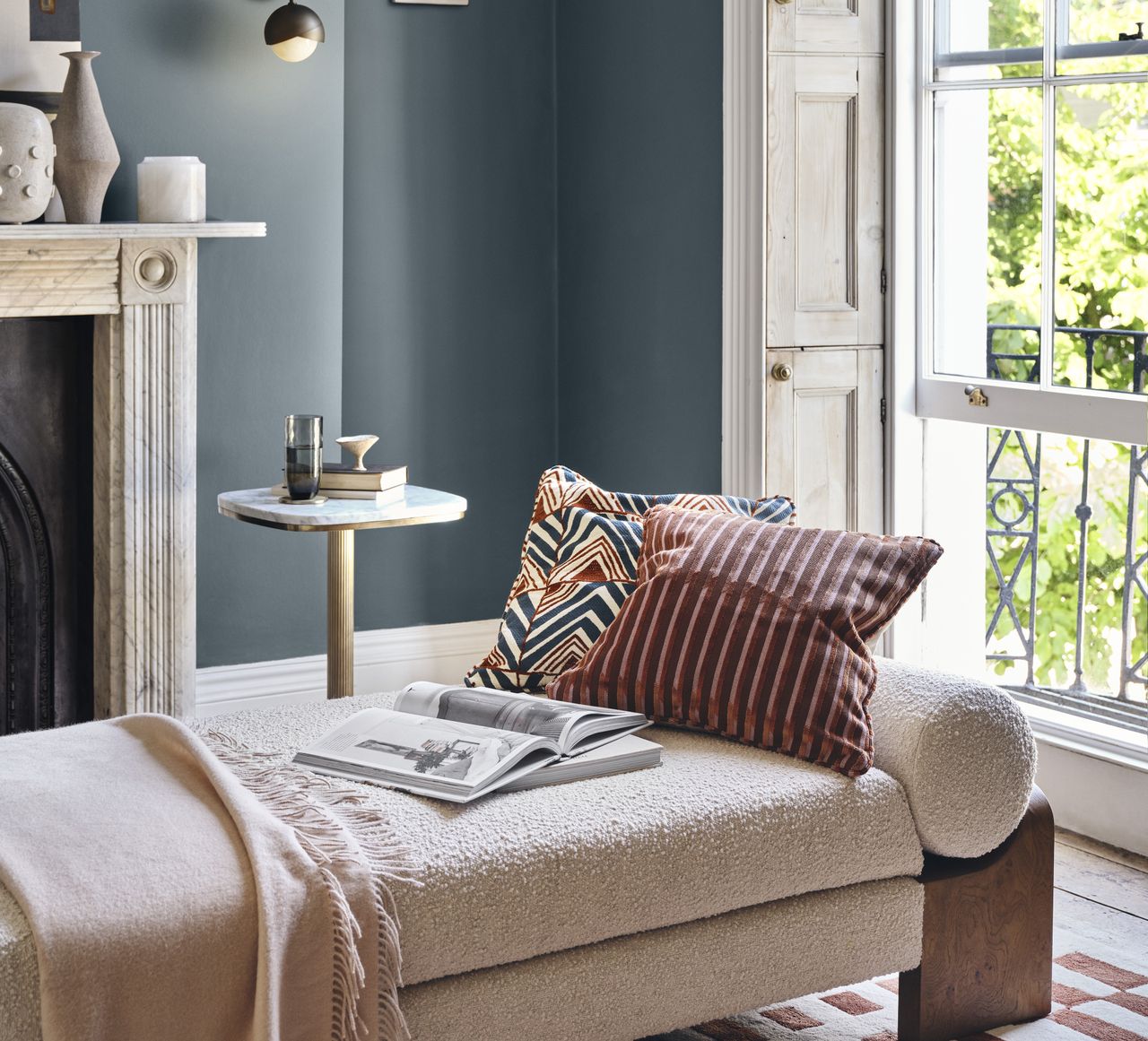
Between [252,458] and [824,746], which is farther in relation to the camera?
[252,458]

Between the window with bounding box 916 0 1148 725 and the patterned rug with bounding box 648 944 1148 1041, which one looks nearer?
the patterned rug with bounding box 648 944 1148 1041

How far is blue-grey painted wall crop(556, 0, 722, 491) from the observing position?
4070 millimetres

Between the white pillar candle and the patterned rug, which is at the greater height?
the white pillar candle

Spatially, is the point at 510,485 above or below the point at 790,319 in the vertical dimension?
below

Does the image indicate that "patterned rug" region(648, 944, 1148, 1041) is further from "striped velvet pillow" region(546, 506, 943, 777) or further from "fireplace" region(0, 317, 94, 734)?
"fireplace" region(0, 317, 94, 734)

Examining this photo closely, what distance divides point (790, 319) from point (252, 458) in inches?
56.0

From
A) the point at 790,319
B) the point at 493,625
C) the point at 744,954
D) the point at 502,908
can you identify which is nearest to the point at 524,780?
the point at 502,908

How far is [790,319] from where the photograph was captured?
3.79m

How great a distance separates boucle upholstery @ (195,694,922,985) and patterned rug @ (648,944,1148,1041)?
1.17ft

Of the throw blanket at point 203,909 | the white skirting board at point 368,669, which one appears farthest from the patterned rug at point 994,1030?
the white skirting board at point 368,669

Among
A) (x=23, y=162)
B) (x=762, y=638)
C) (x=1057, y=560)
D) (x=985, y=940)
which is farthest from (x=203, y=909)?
(x=1057, y=560)

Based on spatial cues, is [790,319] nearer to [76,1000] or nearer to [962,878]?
[962,878]

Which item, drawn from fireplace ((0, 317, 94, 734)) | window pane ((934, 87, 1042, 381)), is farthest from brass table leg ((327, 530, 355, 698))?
window pane ((934, 87, 1042, 381))

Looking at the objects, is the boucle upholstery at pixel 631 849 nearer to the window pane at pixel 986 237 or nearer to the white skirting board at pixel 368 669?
the white skirting board at pixel 368 669
